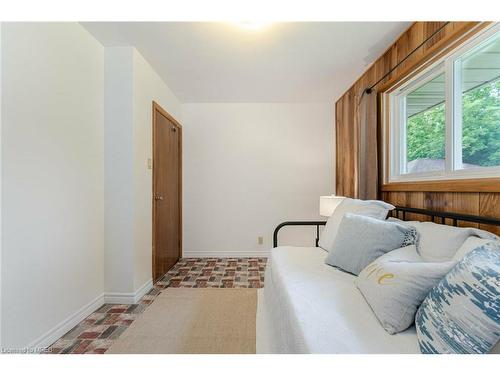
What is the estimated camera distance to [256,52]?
Answer: 237 cm

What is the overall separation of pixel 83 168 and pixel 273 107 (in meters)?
2.70

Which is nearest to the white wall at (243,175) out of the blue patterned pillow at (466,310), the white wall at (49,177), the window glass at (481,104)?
the white wall at (49,177)

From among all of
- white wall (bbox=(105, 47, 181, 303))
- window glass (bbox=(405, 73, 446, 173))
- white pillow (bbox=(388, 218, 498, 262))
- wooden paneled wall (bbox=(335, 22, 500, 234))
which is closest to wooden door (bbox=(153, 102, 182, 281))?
white wall (bbox=(105, 47, 181, 303))

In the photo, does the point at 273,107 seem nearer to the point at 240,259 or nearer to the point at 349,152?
the point at 349,152

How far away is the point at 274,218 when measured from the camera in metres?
3.82

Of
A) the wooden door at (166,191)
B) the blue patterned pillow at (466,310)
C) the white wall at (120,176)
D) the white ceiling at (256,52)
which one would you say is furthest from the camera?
the wooden door at (166,191)

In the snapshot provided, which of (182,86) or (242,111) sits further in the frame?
(242,111)

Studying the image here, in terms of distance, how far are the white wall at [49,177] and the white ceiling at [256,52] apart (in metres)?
0.52

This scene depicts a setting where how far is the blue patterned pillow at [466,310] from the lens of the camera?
0.70 m

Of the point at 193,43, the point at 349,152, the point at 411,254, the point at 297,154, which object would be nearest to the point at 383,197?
the point at 349,152

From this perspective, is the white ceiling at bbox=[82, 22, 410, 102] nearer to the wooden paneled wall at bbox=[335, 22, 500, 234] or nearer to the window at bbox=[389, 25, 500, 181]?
the wooden paneled wall at bbox=[335, 22, 500, 234]

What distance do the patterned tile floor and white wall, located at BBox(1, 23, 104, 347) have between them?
131 mm

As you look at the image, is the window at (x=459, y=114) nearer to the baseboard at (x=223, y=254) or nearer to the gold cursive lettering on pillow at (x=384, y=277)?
the gold cursive lettering on pillow at (x=384, y=277)

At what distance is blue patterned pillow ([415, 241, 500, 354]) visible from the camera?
70 cm
